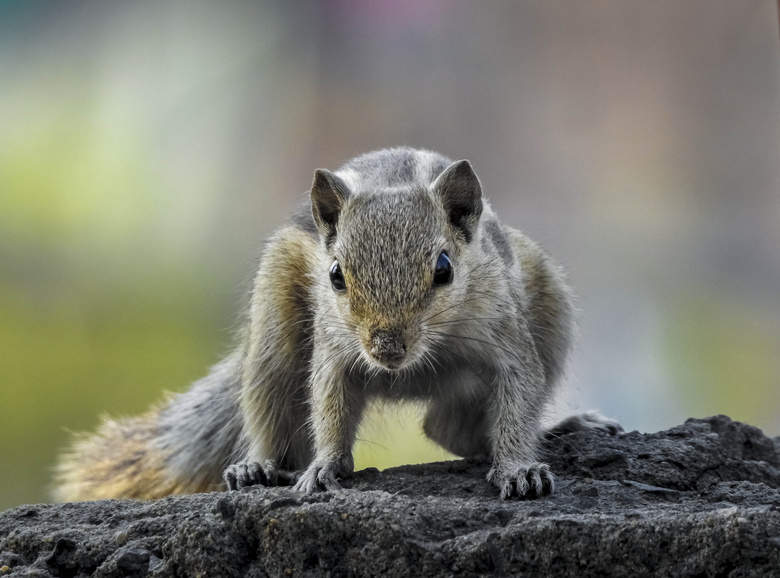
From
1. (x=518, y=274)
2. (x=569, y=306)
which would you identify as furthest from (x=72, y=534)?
(x=569, y=306)

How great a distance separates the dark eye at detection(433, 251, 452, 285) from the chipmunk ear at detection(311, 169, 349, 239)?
1.18 ft

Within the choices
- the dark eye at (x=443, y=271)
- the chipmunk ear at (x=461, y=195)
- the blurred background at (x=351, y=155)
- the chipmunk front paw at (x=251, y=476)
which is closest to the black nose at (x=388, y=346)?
the dark eye at (x=443, y=271)

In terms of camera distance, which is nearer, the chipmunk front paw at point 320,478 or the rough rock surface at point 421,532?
the rough rock surface at point 421,532

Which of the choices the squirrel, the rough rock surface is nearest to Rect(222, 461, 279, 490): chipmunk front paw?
the squirrel

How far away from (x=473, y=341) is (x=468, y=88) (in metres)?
2.68

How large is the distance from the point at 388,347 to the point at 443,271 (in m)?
0.29

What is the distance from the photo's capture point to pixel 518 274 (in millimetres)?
2760

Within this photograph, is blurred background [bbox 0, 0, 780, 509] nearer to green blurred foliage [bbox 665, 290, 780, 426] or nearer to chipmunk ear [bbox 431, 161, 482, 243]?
green blurred foliage [bbox 665, 290, 780, 426]

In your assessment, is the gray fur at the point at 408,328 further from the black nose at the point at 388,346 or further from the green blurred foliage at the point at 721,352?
the green blurred foliage at the point at 721,352

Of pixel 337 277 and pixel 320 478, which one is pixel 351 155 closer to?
pixel 337 277

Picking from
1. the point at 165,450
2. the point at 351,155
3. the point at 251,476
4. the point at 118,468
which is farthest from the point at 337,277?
the point at 351,155

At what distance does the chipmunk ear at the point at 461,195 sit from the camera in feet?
7.93

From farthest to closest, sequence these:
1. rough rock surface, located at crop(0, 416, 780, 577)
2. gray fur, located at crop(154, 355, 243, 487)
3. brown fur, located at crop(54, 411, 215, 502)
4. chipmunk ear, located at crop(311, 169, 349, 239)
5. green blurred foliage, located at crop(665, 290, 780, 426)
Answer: green blurred foliage, located at crop(665, 290, 780, 426) < brown fur, located at crop(54, 411, 215, 502) < gray fur, located at crop(154, 355, 243, 487) < chipmunk ear, located at crop(311, 169, 349, 239) < rough rock surface, located at crop(0, 416, 780, 577)

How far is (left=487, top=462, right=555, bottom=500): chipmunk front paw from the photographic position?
2098 mm
